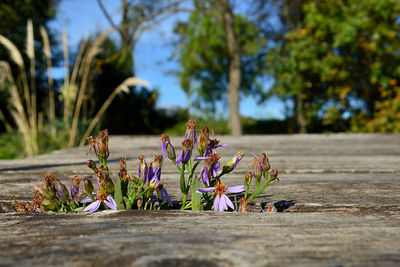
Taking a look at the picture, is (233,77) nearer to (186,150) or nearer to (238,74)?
(238,74)

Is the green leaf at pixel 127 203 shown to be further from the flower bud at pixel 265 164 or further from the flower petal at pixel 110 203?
the flower bud at pixel 265 164

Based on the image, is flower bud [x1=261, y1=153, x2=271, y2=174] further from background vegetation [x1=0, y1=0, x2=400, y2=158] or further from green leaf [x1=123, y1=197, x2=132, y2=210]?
background vegetation [x1=0, y1=0, x2=400, y2=158]

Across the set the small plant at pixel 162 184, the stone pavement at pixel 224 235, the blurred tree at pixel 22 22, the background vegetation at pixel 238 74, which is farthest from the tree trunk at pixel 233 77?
the small plant at pixel 162 184

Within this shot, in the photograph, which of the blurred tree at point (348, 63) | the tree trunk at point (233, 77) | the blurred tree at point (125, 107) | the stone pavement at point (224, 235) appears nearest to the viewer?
the stone pavement at point (224, 235)

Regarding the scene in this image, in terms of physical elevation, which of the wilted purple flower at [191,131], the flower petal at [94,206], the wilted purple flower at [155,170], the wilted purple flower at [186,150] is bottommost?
the flower petal at [94,206]

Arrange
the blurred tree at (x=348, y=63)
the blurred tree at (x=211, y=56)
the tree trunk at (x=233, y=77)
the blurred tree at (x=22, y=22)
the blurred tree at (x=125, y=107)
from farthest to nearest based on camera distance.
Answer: the blurred tree at (x=211, y=56) → the blurred tree at (x=125, y=107) → the blurred tree at (x=22, y=22) → the tree trunk at (x=233, y=77) → the blurred tree at (x=348, y=63)

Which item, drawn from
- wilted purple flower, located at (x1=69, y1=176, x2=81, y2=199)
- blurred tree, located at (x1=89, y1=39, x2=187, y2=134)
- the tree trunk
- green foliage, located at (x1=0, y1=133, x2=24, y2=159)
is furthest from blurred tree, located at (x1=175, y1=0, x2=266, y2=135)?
wilted purple flower, located at (x1=69, y1=176, x2=81, y2=199)

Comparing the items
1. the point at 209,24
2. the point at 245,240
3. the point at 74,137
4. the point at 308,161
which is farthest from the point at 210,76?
the point at 245,240
